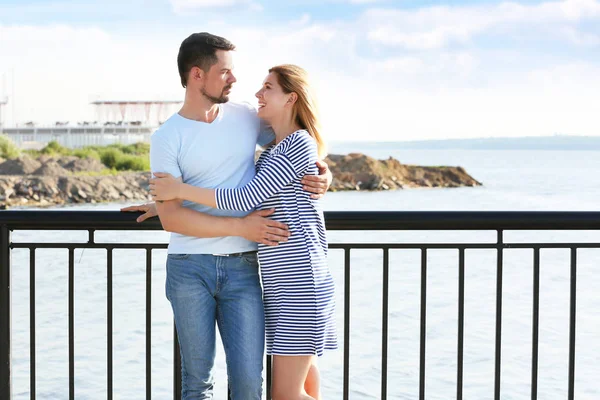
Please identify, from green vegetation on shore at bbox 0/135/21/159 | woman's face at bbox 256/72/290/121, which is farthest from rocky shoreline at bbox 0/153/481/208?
woman's face at bbox 256/72/290/121

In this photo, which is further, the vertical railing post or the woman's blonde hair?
the vertical railing post

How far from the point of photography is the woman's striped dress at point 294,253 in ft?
7.24

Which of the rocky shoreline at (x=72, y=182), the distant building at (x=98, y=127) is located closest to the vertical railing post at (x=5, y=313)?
the rocky shoreline at (x=72, y=182)

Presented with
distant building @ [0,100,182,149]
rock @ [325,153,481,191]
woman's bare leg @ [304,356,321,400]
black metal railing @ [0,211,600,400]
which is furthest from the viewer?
distant building @ [0,100,182,149]

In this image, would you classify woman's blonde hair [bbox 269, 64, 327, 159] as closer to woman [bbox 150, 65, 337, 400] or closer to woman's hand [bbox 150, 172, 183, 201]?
woman [bbox 150, 65, 337, 400]

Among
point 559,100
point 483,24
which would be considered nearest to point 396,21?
point 483,24

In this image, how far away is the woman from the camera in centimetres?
221

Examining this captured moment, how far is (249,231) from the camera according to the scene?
87.3 inches

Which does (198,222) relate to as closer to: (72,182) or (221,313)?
(221,313)

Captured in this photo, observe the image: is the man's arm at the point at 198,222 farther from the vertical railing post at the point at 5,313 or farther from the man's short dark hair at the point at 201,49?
the vertical railing post at the point at 5,313

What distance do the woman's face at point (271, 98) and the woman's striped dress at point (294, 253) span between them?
3.6 inches

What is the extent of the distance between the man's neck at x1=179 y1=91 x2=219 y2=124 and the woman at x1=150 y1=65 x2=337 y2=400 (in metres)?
0.14

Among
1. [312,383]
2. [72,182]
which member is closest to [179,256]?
[312,383]

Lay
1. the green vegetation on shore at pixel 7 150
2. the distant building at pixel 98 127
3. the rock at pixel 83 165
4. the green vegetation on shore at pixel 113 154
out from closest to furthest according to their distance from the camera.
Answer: the rock at pixel 83 165 → the green vegetation on shore at pixel 7 150 → the green vegetation on shore at pixel 113 154 → the distant building at pixel 98 127
